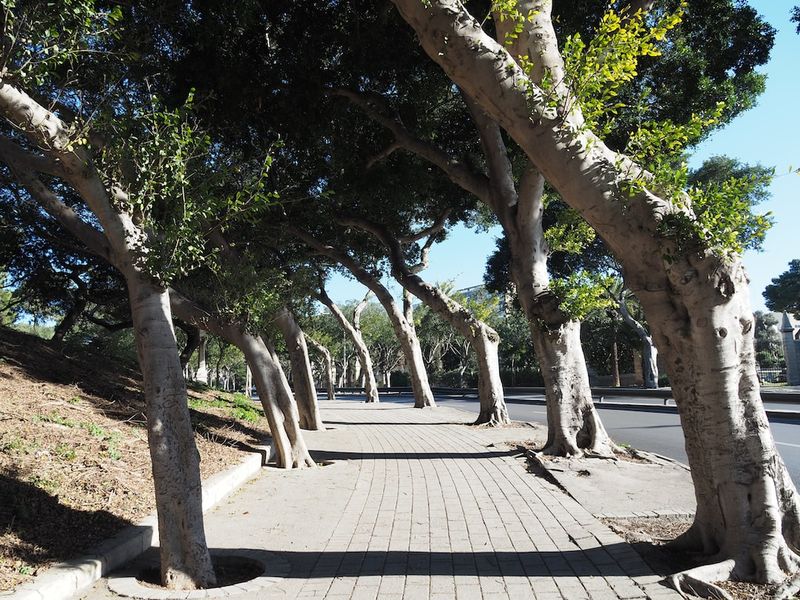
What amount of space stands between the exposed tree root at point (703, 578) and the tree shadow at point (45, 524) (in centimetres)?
421

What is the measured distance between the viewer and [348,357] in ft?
226

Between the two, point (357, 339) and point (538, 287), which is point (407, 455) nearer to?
point (538, 287)

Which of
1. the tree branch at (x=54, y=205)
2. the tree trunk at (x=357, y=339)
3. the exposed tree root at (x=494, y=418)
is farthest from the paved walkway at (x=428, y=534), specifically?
the tree trunk at (x=357, y=339)

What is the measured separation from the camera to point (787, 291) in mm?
49469

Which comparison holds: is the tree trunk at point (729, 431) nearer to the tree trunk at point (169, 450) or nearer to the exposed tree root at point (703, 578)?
the exposed tree root at point (703, 578)

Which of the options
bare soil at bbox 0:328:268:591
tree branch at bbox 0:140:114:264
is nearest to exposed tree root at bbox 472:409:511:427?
bare soil at bbox 0:328:268:591

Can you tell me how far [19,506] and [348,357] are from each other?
210ft

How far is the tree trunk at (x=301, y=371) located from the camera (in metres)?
13.3

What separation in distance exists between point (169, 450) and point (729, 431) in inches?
155

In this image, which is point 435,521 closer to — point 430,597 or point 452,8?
point 430,597

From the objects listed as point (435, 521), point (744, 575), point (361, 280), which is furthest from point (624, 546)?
point (361, 280)

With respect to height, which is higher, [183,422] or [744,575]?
[183,422]

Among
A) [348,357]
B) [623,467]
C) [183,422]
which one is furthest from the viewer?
[348,357]

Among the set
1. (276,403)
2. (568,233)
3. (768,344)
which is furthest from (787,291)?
(276,403)
